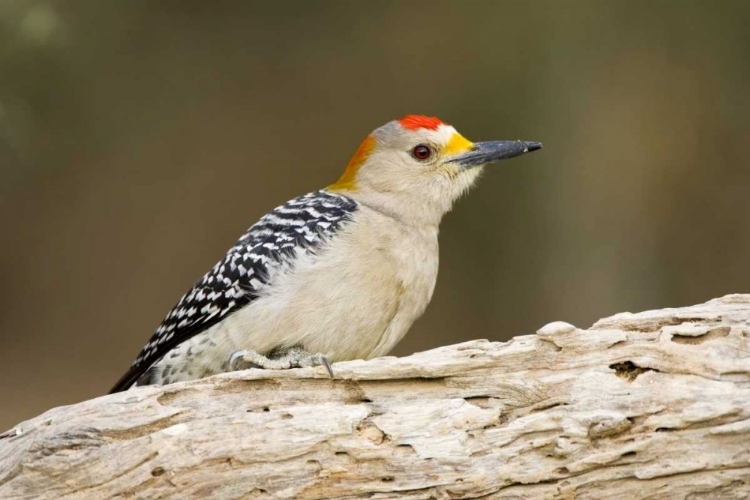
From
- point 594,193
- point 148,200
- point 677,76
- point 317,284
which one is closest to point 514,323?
point 594,193

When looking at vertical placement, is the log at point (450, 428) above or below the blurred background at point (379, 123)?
below

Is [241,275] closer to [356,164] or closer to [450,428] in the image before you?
[356,164]

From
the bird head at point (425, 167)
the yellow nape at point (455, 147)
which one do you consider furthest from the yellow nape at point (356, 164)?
the yellow nape at point (455, 147)

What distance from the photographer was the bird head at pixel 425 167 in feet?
17.3

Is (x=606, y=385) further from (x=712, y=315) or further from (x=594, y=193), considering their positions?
(x=594, y=193)

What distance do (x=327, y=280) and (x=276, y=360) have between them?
45 centimetres

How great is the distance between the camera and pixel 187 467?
3570 millimetres

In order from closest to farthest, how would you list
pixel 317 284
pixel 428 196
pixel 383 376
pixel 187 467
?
pixel 187 467 → pixel 383 376 → pixel 317 284 → pixel 428 196

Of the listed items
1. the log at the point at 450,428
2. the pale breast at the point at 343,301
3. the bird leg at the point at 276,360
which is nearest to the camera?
the log at the point at 450,428

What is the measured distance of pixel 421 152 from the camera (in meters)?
5.38

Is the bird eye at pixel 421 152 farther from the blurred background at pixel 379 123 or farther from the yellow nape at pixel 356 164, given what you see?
the blurred background at pixel 379 123

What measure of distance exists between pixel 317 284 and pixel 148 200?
5.17 meters

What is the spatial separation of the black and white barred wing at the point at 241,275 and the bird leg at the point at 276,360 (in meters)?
0.32

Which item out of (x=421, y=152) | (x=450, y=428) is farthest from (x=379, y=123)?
(x=450, y=428)
